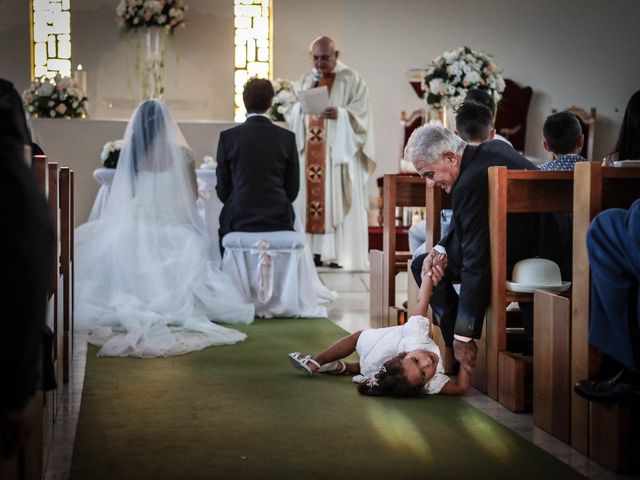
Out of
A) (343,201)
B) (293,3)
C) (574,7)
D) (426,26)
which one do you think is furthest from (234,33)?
(574,7)

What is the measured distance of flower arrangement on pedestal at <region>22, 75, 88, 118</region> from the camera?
8.25 m

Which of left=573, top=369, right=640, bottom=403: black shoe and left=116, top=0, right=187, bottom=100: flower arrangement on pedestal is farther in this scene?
left=116, top=0, right=187, bottom=100: flower arrangement on pedestal

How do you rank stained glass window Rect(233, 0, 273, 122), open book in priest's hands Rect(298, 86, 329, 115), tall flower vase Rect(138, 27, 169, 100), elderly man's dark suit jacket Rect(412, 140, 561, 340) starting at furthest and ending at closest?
stained glass window Rect(233, 0, 273, 122), tall flower vase Rect(138, 27, 169, 100), open book in priest's hands Rect(298, 86, 329, 115), elderly man's dark suit jacket Rect(412, 140, 561, 340)

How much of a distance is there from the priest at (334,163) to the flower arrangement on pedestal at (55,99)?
6.29ft

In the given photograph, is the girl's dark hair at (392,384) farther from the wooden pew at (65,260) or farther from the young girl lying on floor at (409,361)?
the wooden pew at (65,260)

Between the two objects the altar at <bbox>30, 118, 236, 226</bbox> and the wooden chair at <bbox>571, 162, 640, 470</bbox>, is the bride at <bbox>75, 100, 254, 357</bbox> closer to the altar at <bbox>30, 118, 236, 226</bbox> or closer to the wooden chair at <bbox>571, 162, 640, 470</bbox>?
the altar at <bbox>30, 118, 236, 226</bbox>

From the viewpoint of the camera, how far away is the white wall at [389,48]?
10805 millimetres

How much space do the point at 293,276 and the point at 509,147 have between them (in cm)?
238

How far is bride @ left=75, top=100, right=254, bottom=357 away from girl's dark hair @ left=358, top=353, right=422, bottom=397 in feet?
4.61

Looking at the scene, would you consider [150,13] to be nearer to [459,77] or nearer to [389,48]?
[389,48]

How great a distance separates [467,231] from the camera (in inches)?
150

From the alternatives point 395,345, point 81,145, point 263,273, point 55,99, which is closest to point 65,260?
point 395,345

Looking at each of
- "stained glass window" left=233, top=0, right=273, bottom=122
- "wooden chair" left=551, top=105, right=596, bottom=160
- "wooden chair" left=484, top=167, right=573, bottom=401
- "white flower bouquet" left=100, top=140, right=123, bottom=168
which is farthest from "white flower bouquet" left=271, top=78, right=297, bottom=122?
"wooden chair" left=484, top=167, right=573, bottom=401

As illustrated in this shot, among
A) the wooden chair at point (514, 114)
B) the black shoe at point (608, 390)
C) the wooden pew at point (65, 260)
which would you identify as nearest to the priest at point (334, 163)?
the wooden chair at point (514, 114)
